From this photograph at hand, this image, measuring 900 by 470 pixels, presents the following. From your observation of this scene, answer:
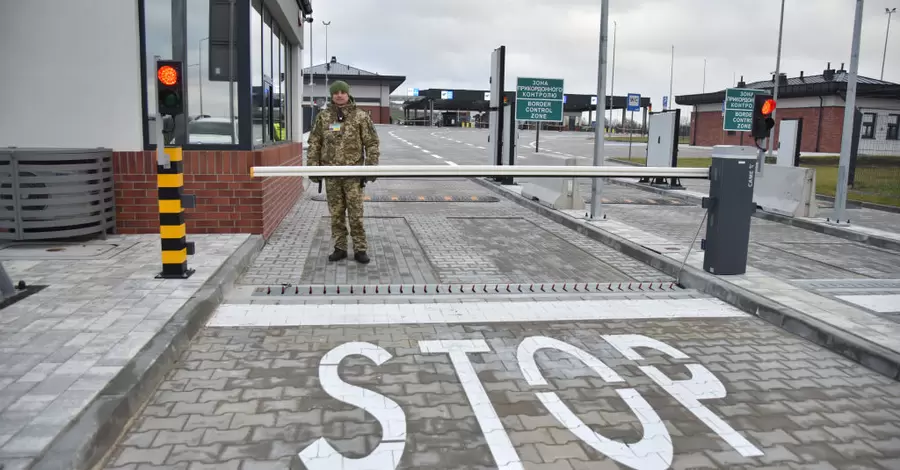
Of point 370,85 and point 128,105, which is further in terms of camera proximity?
point 370,85

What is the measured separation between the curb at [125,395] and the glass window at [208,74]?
3.39 m

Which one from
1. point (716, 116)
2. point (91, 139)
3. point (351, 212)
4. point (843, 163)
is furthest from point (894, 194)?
point (716, 116)

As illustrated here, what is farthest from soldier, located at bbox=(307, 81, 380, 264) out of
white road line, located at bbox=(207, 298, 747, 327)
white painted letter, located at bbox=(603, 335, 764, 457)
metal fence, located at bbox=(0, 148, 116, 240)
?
white painted letter, located at bbox=(603, 335, 764, 457)

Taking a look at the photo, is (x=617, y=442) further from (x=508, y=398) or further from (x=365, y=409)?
(x=365, y=409)

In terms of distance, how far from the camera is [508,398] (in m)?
4.49

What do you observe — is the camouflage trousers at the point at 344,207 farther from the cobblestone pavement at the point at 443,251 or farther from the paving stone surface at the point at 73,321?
the paving stone surface at the point at 73,321

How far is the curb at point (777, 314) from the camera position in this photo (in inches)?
208

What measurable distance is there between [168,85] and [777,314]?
5896 millimetres

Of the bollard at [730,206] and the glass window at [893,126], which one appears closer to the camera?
the bollard at [730,206]

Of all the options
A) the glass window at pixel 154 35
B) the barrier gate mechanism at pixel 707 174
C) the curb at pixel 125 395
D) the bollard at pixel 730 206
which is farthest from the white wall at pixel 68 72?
the bollard at pixel 730 206

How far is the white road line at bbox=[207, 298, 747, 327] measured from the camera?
610cm

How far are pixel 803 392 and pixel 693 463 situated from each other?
154 centimetres

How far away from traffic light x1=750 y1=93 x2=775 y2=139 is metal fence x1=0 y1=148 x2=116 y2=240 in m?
7.57

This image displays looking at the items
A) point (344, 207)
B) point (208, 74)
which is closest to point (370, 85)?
point (208, 74)
